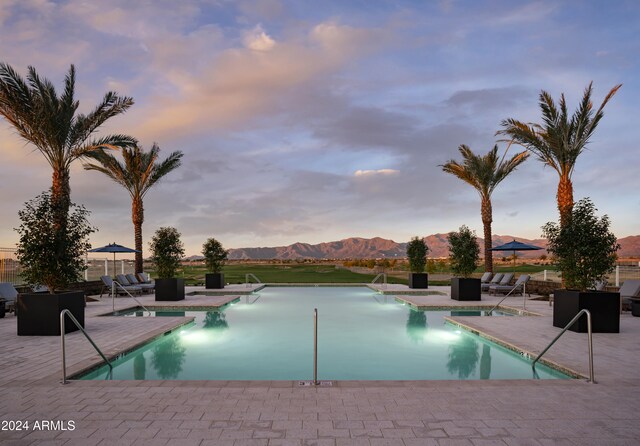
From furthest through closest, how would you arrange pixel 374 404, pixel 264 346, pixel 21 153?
pixel 21 153 < pixel 264 346 < pixel 374 404

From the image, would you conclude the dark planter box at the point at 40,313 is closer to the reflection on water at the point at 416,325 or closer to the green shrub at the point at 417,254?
the reflection on water at the point at 416,325

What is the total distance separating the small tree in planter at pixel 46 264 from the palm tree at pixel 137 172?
12.7 meters

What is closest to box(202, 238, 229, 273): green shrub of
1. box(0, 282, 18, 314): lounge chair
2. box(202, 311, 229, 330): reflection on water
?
box(202, 311, 229, 330): reflection on water

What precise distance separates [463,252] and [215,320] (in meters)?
10.3

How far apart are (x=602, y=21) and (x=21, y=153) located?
20.9m

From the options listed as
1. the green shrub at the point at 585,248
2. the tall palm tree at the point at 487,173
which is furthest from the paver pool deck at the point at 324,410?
the tall palm tree at the point at 487,173

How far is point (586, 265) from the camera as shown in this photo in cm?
960

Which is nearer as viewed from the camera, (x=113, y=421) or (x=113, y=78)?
(x=113, y=421)

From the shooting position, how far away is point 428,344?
9.40 meters

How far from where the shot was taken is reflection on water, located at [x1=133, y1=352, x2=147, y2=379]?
22.3 feet

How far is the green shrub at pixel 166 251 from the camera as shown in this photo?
16625 mm

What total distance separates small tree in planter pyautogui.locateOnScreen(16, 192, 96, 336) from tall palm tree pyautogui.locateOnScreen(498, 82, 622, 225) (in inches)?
623

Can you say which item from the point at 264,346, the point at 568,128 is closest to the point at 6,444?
the point at 264,346

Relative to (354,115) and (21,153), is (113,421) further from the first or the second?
(354,115)
